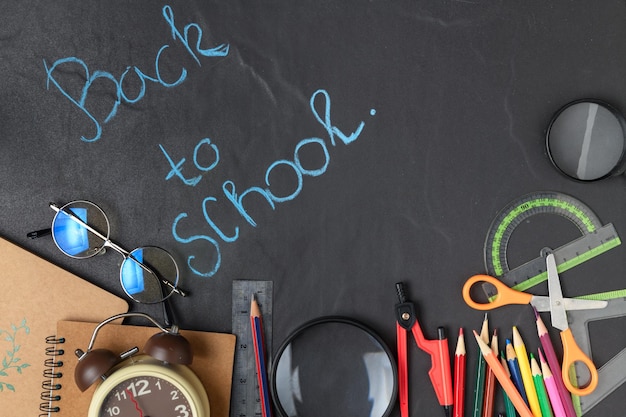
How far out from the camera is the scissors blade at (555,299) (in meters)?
1.13

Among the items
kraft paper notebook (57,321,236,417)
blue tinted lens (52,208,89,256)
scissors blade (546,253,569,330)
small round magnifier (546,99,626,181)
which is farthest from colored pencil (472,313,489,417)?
blue tinted lens (52,208,89,256)

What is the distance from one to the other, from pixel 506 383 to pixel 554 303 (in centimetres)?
16

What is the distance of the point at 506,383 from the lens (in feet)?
3.64

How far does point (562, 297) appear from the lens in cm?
114

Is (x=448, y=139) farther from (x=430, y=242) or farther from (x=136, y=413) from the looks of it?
(x=136, y=413)

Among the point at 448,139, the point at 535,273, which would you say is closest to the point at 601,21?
the point at 448,139

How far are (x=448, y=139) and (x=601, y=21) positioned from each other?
0.34 metres

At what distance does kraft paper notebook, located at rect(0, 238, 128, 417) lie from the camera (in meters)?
1.14

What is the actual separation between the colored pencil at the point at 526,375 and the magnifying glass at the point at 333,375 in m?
0.22

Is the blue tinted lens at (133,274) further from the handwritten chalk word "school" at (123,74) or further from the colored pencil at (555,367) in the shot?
the colored pencil at (555,367)

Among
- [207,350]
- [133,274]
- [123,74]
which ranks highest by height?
[123,74]

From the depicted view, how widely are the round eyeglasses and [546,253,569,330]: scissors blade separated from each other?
0.63m

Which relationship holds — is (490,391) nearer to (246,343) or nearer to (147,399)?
(246,343)

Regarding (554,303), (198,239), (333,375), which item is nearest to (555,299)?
(554,303)
